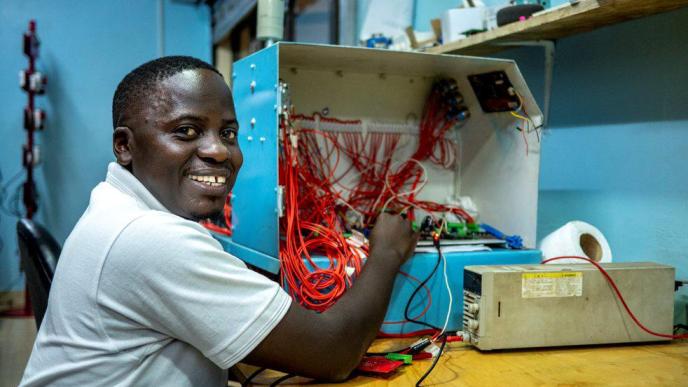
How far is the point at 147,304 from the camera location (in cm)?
81

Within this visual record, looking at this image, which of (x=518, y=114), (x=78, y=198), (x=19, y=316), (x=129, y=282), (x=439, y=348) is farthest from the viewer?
(x=78, y=198)

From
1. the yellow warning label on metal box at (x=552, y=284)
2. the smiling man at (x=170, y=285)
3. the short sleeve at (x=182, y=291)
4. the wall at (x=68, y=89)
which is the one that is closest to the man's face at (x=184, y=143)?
the smiling man at (x=170, y=285)

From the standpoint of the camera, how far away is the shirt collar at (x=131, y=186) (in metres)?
0.93

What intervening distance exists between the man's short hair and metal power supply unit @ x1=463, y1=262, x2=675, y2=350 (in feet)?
2.22

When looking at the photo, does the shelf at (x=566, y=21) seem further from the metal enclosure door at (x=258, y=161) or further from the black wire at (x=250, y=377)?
the black wire at (x=250, y=377)

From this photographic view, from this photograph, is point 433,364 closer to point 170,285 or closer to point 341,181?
point 170,285

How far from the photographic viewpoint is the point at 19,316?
12.4 feet

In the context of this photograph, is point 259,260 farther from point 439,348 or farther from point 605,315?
point 605,315

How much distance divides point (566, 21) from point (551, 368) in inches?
31.4

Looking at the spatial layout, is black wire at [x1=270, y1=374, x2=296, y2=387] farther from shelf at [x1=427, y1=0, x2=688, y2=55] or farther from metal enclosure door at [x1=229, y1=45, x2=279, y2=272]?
shelf at [x1=427, y1=0, x2=688, y2=55]

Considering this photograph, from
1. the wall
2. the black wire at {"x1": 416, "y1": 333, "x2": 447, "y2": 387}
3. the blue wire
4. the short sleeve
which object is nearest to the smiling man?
the short sleeve

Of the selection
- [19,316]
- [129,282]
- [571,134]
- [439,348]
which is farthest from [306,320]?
[19,316]

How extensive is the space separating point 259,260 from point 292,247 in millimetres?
131

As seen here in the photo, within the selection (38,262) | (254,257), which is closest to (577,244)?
(254,257)
